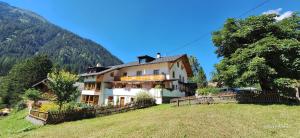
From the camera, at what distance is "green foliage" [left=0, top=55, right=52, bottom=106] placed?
207ft

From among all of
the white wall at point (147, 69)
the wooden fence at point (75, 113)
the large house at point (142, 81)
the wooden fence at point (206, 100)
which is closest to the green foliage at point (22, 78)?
the large house at point (142, 81)

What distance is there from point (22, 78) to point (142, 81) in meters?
49.9

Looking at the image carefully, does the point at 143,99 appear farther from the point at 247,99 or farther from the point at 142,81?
the point at 247,99

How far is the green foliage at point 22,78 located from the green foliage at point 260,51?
61763 mm

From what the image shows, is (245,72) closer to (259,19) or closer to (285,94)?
(285,94)

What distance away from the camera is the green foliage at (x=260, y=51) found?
21.4 m

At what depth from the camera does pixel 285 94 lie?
21.9 meters

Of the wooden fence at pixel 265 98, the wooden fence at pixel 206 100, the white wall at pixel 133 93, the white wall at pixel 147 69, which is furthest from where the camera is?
the white wall at pixel 147 69

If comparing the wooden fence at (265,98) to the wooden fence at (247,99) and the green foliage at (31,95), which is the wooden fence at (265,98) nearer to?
the wooden fence at (247,99)

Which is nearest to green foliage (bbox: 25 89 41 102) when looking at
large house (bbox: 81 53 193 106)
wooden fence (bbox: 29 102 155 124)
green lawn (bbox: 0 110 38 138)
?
large house (bbox: 81 53 193 106)

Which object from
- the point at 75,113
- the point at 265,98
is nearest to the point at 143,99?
the point at 75,113

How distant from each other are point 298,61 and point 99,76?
3751cm

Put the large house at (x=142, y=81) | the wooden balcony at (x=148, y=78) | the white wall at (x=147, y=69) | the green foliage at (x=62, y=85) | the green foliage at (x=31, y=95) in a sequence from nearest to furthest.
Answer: the green foliage at (x=62, y=85) < the wooden balcony at (x=148, y=78) < the large house at (x=142, y=81) < the white wall at (x=147, y=69) < the green foliage at (x=31, y=95)

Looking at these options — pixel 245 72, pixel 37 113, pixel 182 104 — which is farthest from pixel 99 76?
pixel 245 72
